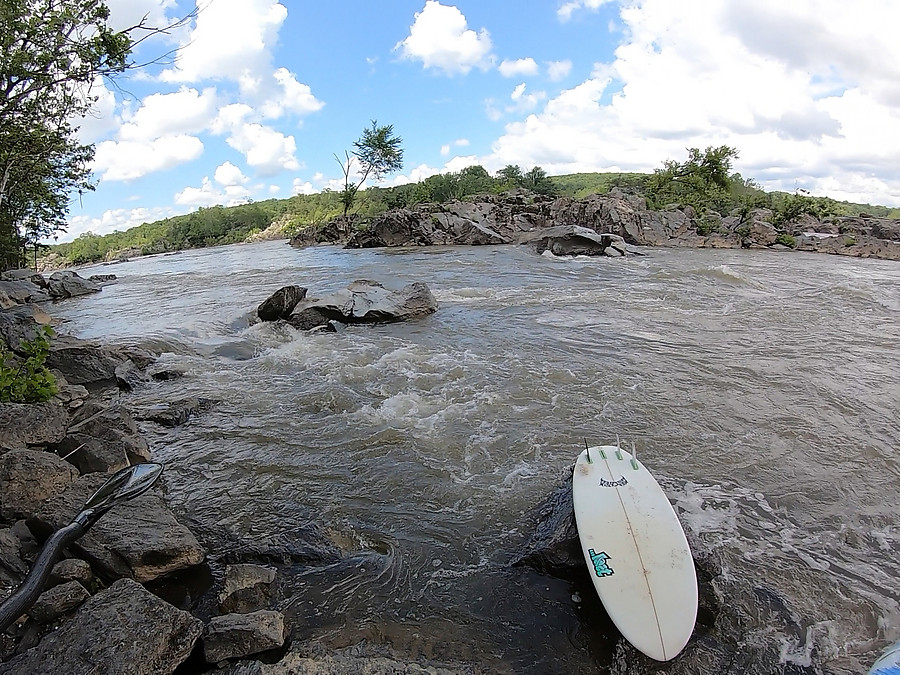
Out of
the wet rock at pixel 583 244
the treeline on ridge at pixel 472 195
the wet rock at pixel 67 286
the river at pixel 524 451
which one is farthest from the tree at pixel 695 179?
the wet rock at pixel 67 286

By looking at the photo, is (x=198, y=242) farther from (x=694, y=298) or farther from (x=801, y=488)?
(x=801, y=488)

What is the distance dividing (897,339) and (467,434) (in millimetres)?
9329

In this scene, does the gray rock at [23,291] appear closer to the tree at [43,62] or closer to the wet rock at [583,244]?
the tree at [43,62]

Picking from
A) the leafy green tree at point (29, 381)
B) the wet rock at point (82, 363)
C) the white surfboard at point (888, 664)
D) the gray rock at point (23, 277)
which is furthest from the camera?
the gray rock at point (23, 277)

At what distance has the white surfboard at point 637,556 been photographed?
2.99 metres

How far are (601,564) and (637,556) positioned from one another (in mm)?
259

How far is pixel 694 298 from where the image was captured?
551 inches

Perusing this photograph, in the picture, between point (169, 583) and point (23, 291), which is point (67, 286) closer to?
point (23, 291)

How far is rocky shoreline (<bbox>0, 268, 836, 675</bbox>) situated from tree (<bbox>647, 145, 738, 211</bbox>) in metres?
37.9

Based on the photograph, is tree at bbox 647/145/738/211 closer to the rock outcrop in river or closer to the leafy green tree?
the rock outcrop in river

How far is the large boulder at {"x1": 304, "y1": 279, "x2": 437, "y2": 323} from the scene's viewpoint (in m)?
11.6

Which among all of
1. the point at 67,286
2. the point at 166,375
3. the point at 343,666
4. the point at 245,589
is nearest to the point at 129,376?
the point at 166,375

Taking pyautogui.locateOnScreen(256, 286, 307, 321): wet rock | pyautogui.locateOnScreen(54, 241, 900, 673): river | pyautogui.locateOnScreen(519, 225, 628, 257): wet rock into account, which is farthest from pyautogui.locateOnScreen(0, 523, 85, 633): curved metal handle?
pyautogui.locateOnScreen(519, 225, 628, 257): wet rock

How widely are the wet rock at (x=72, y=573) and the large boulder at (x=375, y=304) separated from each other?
8.41 meters
